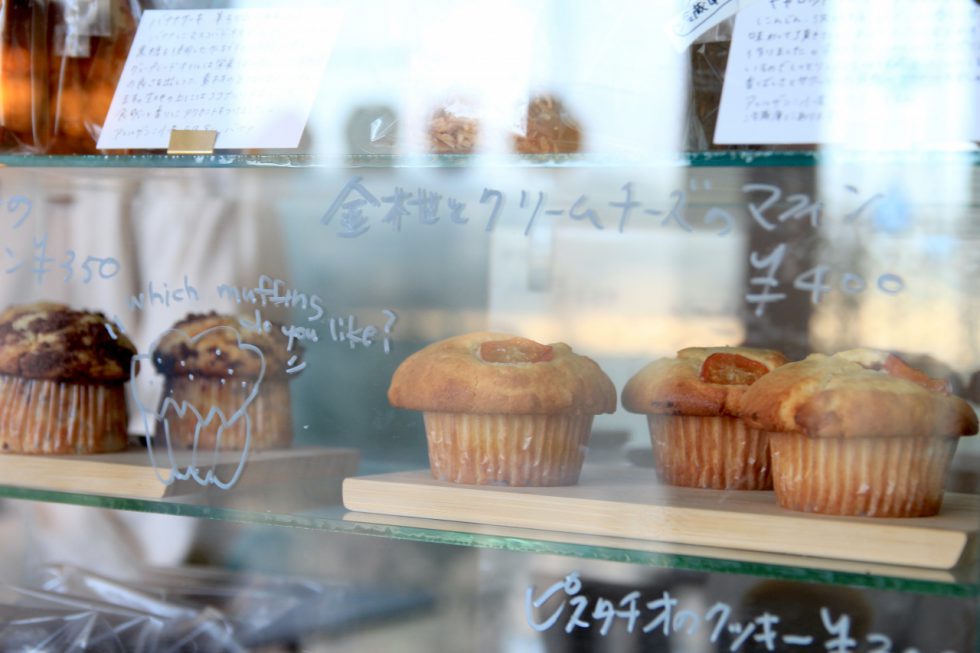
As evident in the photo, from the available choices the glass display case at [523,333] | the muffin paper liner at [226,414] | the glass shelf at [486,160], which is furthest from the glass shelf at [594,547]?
the glass shelf at [486,160]

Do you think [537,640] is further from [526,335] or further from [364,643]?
[526,335]

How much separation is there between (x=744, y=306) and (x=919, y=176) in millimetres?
240

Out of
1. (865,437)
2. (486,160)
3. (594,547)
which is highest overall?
(486,160)

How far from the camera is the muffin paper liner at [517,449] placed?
1085 mm

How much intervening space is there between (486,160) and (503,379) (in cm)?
22

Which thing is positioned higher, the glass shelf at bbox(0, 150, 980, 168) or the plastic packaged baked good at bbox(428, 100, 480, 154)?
the plastic packaged baked good at bbox(428, 100, 480, 154)

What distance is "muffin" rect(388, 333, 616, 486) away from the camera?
1.08 meters

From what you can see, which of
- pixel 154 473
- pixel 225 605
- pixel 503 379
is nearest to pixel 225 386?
pixel 154 473

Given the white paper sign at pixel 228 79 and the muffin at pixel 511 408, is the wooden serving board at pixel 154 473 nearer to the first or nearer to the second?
the muffin at pixel 511 408

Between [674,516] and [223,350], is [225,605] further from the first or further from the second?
[674,516]

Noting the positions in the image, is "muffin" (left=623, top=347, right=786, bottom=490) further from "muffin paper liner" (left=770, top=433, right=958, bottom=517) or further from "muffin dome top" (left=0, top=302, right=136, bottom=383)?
"muffin dome top" (left=0, top=302, right=136, bottom=383)

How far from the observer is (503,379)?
1.08 meters

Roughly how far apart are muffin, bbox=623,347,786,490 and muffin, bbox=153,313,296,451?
0.47 meters

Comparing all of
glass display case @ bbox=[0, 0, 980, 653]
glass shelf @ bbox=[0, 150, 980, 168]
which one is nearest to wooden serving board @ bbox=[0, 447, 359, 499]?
glass display case @ bbox=[0, 0, 980, 653]
